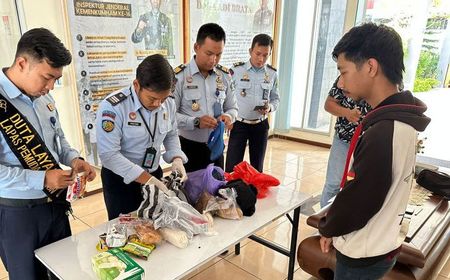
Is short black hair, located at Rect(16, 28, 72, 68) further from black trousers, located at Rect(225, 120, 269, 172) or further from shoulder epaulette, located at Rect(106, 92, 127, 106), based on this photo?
black trousers, located at Rect(225, 120, 269, 172)

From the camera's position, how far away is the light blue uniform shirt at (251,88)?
9.26 feet

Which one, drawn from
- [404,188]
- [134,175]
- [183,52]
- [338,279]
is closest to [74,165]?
[134,175]

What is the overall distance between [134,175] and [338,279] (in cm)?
95

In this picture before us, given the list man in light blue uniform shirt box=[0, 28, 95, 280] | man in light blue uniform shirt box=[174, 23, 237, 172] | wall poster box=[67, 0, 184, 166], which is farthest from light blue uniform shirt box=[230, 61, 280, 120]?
man in light blue uniform shirt box=[0, 28, 95, 280]

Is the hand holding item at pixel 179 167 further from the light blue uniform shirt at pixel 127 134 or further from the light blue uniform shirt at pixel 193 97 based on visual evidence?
the light blue uniform shirt at pixel 193 97

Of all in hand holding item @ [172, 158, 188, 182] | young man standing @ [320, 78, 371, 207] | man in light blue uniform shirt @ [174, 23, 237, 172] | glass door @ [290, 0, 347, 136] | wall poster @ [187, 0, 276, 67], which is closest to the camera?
hand holding item @ [172, 158, 188, 182]

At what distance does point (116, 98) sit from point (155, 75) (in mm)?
260

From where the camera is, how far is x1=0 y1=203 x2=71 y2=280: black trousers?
1.21 m

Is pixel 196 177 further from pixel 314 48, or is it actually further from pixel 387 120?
pixel 314 48

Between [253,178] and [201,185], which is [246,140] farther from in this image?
[201,185]

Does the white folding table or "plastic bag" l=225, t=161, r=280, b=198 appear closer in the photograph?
the white folding table

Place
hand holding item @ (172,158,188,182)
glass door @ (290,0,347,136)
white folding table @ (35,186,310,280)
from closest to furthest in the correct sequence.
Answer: white folding table @ (35,186,310,280) < hand holding item @ (172,158,188,182) < glass door @ (290,0,347,136)

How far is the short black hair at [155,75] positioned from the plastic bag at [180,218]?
488 mm

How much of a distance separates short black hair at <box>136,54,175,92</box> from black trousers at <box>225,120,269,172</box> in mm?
1449
